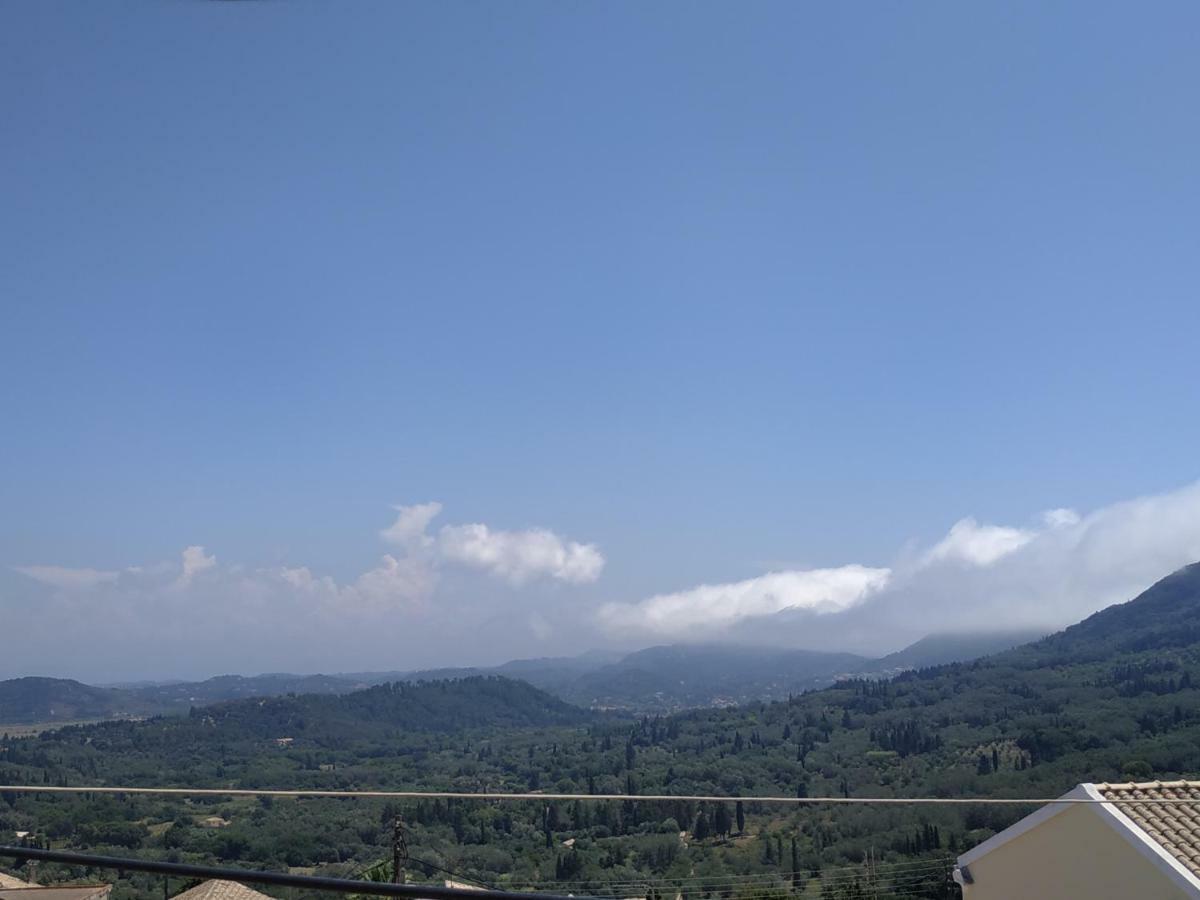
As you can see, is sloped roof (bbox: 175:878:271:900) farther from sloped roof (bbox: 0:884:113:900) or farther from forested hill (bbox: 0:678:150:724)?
forested hill (bbox: 0:678:150:724)

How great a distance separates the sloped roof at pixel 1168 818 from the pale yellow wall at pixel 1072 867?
24 centimetres

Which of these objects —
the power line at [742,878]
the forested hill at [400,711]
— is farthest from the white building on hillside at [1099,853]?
the forested hill at [400,711]

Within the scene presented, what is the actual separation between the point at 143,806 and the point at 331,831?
5.98 m

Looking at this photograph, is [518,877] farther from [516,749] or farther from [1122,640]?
[1122,640]

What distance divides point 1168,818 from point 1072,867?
3.02ft

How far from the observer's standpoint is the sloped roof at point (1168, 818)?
780 cm

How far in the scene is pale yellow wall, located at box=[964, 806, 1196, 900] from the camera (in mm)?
7809

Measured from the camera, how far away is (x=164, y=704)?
106688 millimetres

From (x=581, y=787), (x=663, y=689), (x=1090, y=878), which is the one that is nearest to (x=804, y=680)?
(x=663, y=689)

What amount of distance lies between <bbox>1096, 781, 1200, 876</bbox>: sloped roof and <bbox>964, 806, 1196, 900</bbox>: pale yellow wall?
0.80ft

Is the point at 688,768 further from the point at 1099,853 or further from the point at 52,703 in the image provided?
the point at 52,703

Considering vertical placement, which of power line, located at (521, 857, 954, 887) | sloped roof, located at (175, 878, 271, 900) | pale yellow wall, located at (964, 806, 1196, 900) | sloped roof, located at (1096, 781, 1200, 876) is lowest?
power line, located at (521, 857, 954, 887)

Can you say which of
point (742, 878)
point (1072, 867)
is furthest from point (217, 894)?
point (742, 878)

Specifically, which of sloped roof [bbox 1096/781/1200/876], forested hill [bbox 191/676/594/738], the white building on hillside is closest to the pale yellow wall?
the white building on hillside
